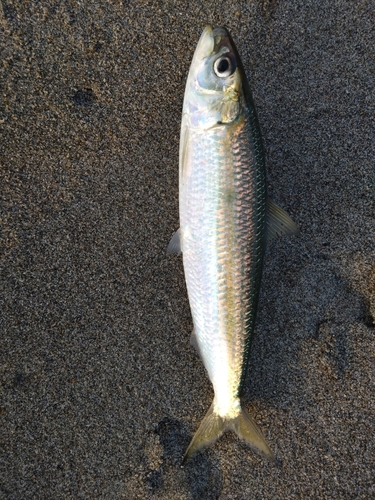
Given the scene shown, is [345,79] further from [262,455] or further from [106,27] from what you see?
[262,455]

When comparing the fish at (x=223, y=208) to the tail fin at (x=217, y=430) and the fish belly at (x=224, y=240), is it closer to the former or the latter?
the fish belly at (x=224, y=240)

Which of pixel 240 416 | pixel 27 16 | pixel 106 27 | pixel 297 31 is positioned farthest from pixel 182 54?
pixel 240 416

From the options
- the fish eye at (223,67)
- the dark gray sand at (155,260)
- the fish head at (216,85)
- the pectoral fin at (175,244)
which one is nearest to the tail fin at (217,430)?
the dark gray sand at (155,260)

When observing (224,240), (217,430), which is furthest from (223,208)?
(217,430)

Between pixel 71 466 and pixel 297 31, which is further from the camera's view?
pixel 297 31

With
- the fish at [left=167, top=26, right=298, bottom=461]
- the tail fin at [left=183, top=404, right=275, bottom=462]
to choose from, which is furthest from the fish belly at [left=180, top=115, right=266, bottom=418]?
the tail fin at [left=183, top=404, right=275, bottom=462]

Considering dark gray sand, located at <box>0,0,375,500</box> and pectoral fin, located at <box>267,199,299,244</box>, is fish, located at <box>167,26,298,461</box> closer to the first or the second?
pectoral fin, located at <box>267,199,299,244</box>

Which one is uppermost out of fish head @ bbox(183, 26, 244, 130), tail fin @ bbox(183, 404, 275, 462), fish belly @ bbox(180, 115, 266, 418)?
fish head @ bbox(183, 26, 244, 130)
